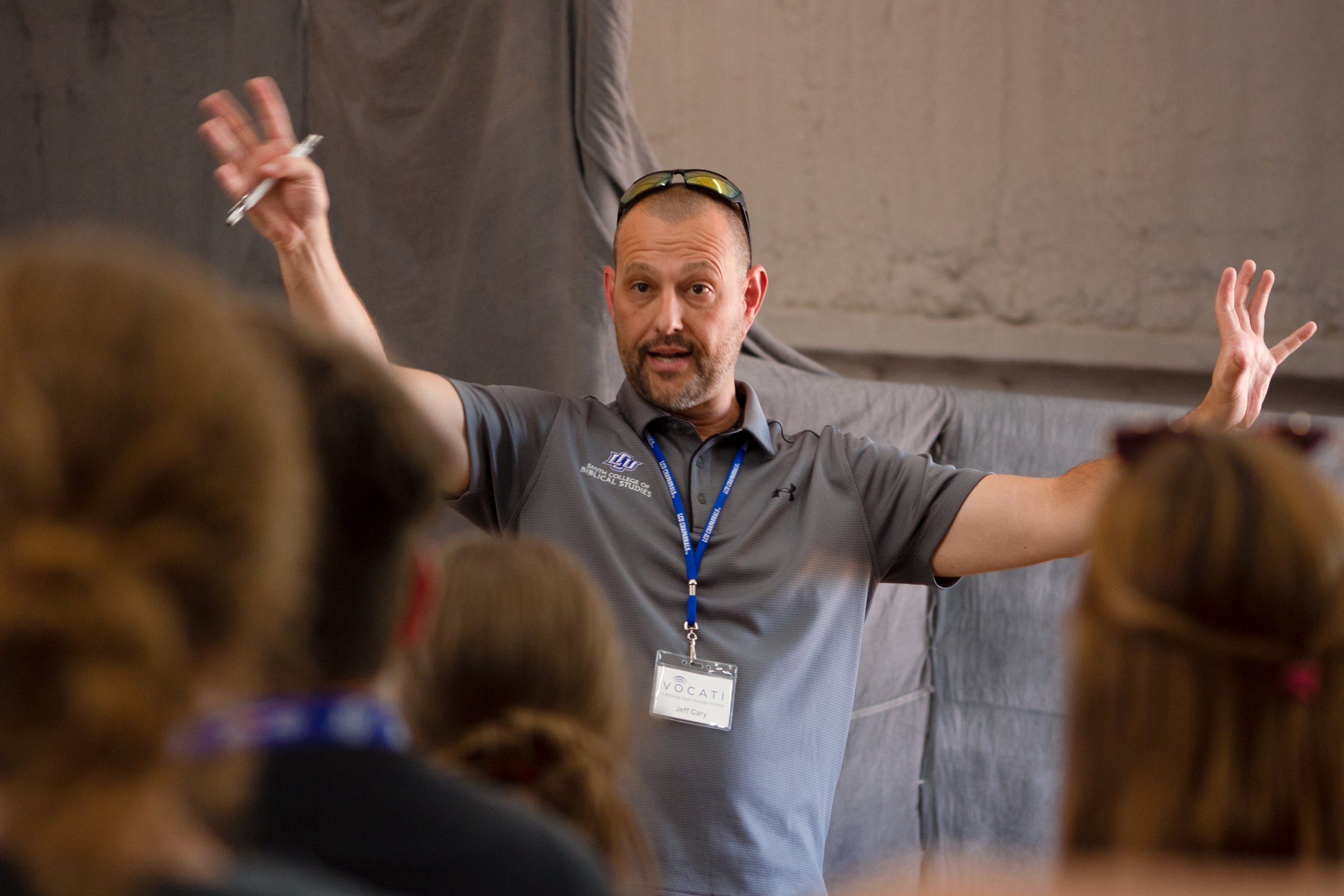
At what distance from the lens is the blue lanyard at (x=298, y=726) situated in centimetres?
58

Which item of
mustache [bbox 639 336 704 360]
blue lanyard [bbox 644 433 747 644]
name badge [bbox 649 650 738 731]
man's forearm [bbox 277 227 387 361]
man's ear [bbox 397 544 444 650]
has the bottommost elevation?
name badge [bbox 649 650 738 731]

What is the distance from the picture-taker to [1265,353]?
6.06ft

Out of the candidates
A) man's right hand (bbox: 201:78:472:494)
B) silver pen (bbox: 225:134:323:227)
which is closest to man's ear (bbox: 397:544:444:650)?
man's right hand (bbox: 201:78:472:494)

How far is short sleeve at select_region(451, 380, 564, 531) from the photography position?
1.81 m

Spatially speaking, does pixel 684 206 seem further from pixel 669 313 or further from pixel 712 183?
pixel 669 313

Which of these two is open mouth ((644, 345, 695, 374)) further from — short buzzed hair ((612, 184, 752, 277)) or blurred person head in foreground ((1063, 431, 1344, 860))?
blurred person head in foreground ((1063, 431, 1344, 860))

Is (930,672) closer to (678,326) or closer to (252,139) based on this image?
(678,326)

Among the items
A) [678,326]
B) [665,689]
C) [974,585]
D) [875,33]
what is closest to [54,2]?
[678,326]

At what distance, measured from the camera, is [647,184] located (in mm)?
2086

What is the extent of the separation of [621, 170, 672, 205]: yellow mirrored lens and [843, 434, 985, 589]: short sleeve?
58cm

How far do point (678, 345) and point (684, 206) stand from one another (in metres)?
0.25

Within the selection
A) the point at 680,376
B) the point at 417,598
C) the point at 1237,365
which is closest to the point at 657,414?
the point at 680,376

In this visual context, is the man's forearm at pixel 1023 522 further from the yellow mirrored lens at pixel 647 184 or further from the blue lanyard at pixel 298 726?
the blue lanyard at pixel 298 726

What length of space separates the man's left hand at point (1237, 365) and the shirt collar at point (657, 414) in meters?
0.64
